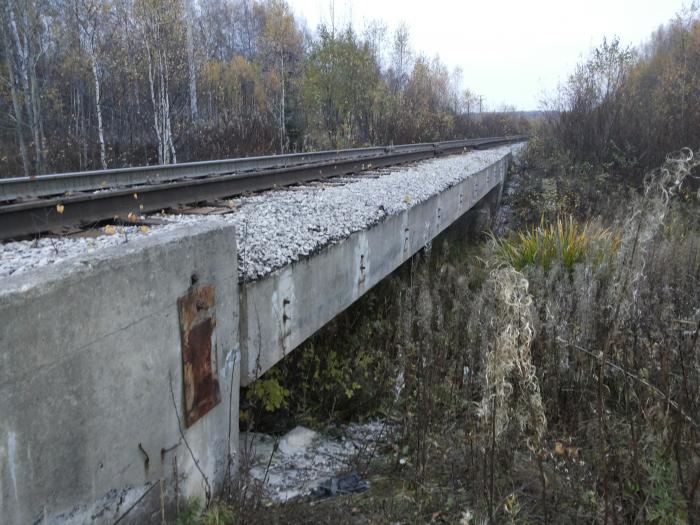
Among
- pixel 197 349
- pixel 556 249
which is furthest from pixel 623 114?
pixel 197 349

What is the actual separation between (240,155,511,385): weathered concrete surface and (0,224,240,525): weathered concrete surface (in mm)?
272

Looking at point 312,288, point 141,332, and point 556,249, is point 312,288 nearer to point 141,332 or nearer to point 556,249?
point 141,332

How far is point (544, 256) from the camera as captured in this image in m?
7.31

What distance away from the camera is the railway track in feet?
11.2

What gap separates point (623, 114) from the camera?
14.0 meters

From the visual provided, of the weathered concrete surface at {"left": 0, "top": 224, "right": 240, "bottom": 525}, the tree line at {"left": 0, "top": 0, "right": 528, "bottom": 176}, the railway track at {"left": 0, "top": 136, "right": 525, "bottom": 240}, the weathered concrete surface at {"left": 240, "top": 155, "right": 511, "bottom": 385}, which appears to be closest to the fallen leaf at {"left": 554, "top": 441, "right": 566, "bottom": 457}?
the weathered concrete surface at {"left": 240, "top": 155, "right": 511, "bottom": 385}

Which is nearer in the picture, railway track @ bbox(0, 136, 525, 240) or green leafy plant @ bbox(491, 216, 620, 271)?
railway track @ bbox(0, 136, 525, 240)

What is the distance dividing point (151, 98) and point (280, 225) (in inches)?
542

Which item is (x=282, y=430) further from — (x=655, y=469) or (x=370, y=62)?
(x=370, y=62)

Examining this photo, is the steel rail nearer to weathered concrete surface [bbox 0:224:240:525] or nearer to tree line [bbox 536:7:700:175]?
weathered concrete surface [bbox 0:224:240:525]

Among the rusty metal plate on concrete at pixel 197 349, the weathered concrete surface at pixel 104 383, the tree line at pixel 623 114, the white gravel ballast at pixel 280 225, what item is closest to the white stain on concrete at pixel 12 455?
the weathered concrete surface at pixel 104 383

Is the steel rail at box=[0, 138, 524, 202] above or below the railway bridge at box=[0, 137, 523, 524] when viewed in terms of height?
above

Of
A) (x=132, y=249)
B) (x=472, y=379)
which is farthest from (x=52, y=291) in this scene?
(x=472, y=379)

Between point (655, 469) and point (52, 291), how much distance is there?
8.22 feet
